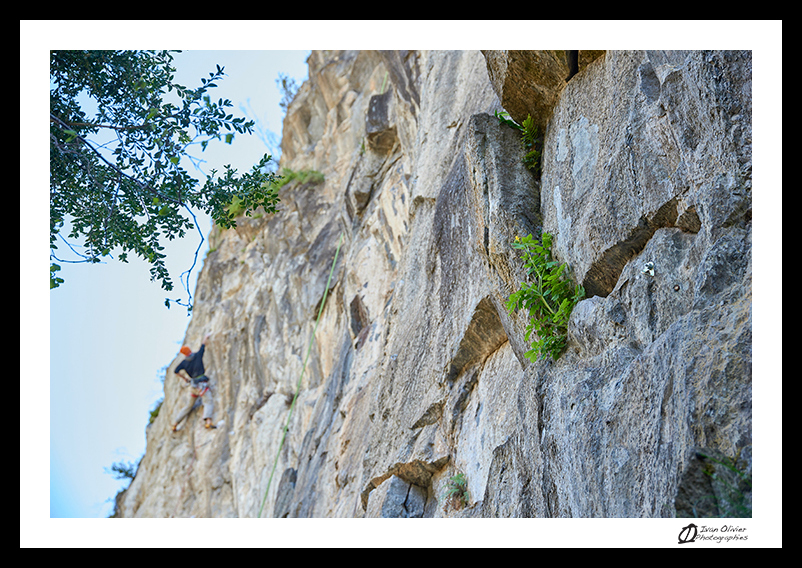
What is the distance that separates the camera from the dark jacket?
62.7 feet

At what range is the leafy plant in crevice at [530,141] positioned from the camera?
559 cm

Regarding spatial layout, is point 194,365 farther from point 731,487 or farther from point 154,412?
point 731,487

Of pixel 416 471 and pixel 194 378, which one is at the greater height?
pixel 416 471

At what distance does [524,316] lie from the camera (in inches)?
205

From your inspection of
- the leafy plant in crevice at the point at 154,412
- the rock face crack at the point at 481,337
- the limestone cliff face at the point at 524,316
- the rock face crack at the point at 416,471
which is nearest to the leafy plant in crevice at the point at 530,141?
the limestone cliff face at the point at 524,316

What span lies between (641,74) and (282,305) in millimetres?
13657

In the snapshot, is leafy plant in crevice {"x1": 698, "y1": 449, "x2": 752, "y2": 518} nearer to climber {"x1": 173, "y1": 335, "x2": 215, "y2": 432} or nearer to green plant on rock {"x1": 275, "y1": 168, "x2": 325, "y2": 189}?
green plant on rock {"x1": 275, "y1": 168, "x2": 325, "y2": 189}

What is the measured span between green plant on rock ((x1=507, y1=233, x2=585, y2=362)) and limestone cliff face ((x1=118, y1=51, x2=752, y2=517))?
0.32 feet
